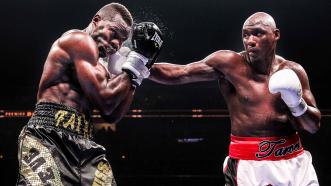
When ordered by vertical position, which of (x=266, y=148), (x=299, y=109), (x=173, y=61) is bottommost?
(x=173, y=61)

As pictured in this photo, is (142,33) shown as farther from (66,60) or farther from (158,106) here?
(158,106)

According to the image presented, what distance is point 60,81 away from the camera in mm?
2045

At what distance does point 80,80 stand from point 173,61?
5.96 meters

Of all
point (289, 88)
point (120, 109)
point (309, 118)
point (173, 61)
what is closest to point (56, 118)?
point (120, 109)

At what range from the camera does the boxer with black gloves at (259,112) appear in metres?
2.83

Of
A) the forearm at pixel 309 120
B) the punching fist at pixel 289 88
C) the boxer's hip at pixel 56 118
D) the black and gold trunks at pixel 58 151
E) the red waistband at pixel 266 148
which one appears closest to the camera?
the black and gold trunks at pixel 58 151

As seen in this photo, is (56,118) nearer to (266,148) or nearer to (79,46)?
(79,46)

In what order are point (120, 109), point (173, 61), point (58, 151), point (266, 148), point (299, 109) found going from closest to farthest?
point (58, 151) < point (120, 109) < point (299, 109) < point (266, 148) < point (173, 61)

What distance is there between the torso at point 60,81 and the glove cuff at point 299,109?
119cm

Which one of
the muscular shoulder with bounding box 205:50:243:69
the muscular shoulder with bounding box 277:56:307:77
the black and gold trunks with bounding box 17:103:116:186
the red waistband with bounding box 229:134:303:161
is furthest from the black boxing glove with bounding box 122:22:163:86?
the muscular shoulder with bounding box 277:56:307:77

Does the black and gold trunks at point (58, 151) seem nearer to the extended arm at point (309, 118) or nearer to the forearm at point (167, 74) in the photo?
the forearm at point (167, 74)

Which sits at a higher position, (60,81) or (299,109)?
(60,81)

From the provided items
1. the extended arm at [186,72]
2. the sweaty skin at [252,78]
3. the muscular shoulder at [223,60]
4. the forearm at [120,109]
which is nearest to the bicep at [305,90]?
the sweaty skin at [252,78]

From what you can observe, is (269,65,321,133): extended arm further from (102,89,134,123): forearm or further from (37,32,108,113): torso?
(37,32,108,113): torso
